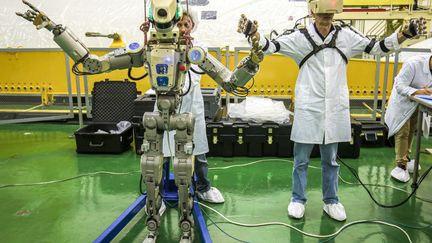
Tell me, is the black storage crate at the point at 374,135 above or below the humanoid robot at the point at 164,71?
below

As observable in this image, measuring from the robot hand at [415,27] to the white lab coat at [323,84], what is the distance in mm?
241

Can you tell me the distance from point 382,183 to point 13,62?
5.57m

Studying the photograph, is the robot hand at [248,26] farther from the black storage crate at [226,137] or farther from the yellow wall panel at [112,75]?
the yellow wall panel at [112,75]

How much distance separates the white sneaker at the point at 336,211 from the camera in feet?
9.26

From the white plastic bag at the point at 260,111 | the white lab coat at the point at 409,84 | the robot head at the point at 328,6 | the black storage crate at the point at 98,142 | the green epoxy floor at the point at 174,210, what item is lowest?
the green epoxy floor at the point at 174,210

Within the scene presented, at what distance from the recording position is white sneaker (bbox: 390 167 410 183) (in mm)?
3535

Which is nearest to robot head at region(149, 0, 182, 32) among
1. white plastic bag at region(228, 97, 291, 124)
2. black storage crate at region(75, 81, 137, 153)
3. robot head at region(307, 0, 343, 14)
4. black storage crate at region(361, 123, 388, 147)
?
robot head at region(307, 0, 343, 14)

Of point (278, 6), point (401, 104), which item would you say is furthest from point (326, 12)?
point (278, 6)

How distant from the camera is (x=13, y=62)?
604 cm

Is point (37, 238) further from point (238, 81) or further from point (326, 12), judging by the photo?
point (326, 12)

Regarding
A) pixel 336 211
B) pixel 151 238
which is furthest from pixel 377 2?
pixel 151 238

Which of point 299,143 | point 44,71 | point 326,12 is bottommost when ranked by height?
point 299,143

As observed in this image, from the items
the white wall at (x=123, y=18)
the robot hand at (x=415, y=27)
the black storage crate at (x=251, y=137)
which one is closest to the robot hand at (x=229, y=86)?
the robot hand at (x=415, y=27)

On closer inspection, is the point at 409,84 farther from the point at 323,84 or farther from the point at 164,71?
the point at 164,71
